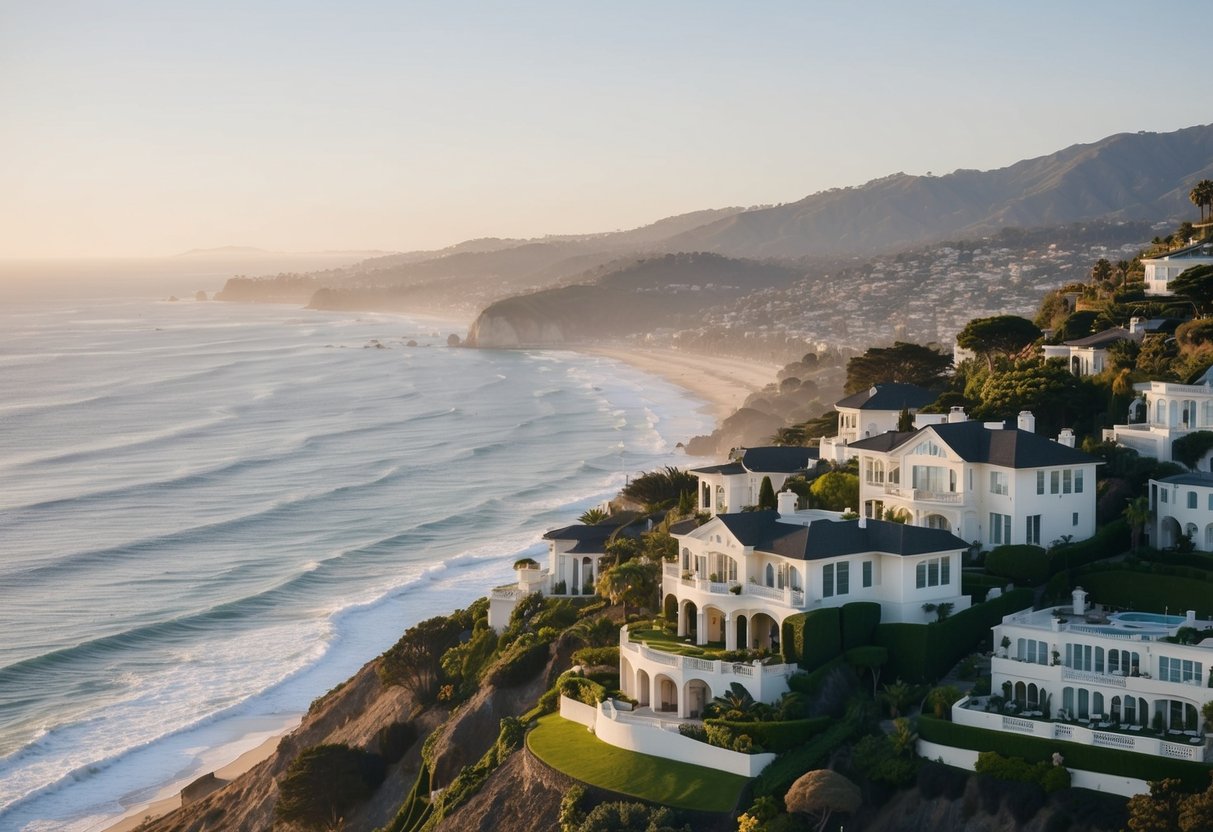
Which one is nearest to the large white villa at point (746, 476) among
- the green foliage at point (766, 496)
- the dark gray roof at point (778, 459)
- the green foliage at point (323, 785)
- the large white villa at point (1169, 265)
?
the dark gray roof at point (778, 459)

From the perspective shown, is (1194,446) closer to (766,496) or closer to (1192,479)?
(1192,479)

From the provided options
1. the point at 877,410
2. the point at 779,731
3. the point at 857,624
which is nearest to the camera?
the point at 779,731

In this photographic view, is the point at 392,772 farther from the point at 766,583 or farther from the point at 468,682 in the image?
the point at 766,583

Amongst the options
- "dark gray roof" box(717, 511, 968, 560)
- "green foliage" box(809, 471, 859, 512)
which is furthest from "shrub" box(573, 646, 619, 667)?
"green foliage" box(809, 471, 859, 512)

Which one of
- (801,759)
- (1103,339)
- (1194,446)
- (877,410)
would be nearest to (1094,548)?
(1194,446)

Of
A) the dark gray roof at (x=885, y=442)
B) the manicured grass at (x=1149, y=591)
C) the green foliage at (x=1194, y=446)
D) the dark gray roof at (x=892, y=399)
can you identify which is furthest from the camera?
the dark gray roof at (x=892, y=399)

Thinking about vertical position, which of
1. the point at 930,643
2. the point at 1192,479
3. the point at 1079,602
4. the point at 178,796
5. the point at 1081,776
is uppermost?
the point at 1192,479

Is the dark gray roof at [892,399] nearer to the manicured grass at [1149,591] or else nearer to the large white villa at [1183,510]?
the large white villa at [1183,510]
